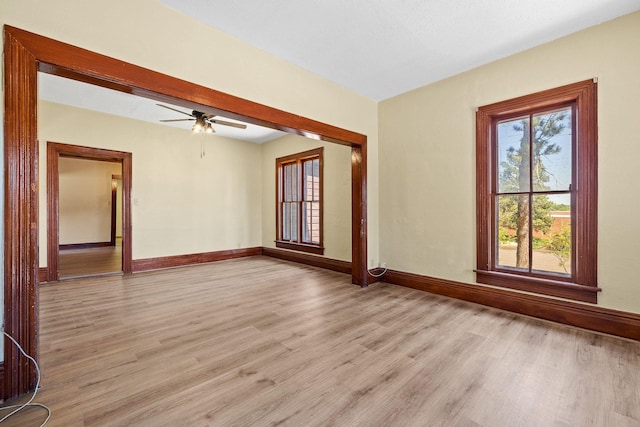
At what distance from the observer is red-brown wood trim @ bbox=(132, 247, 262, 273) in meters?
5.16

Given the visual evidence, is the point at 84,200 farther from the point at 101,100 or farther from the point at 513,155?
the point at 513,155

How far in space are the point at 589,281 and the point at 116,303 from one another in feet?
17.1

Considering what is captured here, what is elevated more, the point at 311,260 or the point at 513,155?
the point at 513,155

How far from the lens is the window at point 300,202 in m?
5.75

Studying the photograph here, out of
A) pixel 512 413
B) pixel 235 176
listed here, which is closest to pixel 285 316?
pixel 512 413

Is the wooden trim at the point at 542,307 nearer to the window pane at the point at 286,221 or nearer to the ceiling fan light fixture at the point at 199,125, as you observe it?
the window pane at the point at 286,221

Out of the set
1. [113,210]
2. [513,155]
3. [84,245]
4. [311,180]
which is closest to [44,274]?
[311,180]

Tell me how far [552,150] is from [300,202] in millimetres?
4403

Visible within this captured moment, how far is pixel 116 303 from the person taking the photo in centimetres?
335

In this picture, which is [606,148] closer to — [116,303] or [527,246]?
[527,246]

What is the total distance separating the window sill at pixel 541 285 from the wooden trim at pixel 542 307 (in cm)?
7

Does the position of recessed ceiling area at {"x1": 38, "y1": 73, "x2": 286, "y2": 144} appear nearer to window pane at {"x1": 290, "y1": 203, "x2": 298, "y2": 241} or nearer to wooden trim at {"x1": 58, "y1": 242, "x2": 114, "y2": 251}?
window pane at {"x1": 290, "y1": 203, "x2": 298, "y2": 241}

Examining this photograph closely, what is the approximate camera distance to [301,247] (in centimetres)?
591

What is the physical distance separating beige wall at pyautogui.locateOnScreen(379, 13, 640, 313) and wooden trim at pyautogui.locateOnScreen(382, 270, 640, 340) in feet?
0.32
